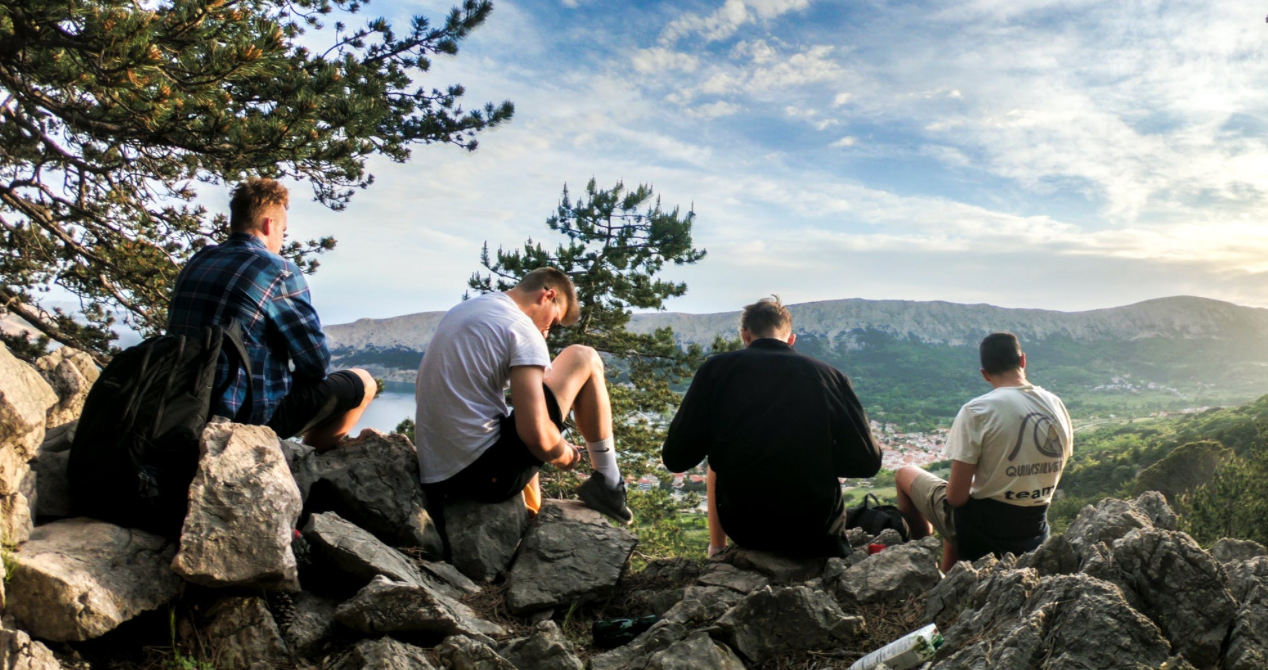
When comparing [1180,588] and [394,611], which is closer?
[1180,588]

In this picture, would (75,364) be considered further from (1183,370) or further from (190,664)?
(1183,370)

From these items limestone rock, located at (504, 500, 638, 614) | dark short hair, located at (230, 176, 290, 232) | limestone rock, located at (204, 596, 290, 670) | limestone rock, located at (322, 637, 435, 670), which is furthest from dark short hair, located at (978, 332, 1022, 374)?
dark short hair, located at (230, 176, 290, 232)

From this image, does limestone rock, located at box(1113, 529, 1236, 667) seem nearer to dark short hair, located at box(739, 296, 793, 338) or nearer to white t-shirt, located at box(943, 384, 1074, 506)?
white t-shirt, located at box(943, 384, 1074, 506)

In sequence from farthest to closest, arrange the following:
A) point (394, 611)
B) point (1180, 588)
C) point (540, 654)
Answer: point (394, 611)
point (540, 654)
point (1180, 588)

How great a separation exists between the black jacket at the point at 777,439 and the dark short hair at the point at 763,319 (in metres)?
0.14

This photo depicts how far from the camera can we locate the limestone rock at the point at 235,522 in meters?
2.81

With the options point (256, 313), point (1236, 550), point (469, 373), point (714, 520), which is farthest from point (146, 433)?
point (1236, 550)

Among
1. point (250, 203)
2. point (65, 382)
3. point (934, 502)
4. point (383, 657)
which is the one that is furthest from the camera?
point (934, 502)

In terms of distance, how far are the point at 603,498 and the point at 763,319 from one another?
55.7 inches

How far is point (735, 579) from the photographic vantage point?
392 centimetres

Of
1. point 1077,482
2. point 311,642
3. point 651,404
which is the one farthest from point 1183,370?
point 311,642

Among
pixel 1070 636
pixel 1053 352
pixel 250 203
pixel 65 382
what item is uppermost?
pixel 250 203

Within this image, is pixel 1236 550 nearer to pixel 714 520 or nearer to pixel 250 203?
pixel 714 520

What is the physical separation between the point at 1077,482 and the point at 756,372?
52.7m
